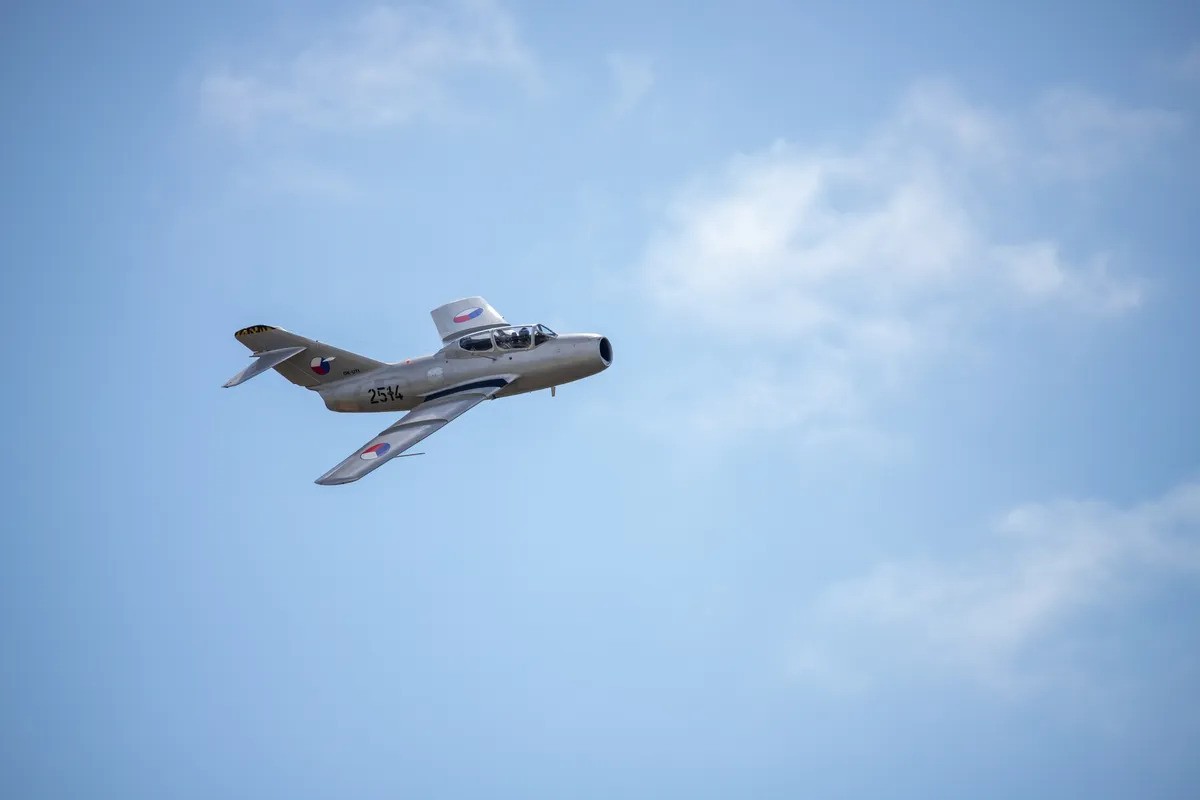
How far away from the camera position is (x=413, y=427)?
43.9 m

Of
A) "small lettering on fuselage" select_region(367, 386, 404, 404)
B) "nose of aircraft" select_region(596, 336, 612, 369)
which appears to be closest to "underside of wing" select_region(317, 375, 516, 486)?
"small lettering on fuselage" select_region(367, 386, 404, 404)

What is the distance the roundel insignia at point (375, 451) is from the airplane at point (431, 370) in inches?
1.3

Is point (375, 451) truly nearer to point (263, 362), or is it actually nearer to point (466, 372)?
point (466, 372)

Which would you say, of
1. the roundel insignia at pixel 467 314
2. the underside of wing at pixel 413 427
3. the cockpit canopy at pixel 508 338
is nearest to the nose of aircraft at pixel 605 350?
the cockpit canopy at pixel 508 338

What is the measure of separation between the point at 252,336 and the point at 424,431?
9243 mm

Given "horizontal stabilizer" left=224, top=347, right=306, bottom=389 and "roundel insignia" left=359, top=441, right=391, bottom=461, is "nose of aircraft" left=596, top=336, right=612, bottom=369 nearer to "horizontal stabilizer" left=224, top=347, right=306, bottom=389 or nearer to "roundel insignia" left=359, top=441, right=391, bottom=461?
"roundel insignia" left=359, top=441, right=391, bottom=461

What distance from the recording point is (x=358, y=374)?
157 ft

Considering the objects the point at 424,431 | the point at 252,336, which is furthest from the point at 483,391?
the point at 252,336

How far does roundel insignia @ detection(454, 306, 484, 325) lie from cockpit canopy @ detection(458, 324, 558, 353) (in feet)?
11.4

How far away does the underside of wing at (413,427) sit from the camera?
41.8 metres

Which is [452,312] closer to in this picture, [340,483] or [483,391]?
[483,391]

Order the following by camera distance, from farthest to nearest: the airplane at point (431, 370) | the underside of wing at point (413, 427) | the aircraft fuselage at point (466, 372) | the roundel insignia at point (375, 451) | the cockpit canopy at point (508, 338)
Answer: the cockpit canopy at point (508, 338) < the aircraft fuselage at point (466, 372) < the airplane at point (431, 370) < the roundel insignia at point (375, 451) < the underside of wing at point (413, 427)

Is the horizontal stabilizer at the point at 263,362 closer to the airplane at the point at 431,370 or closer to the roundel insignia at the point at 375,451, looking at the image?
the airplane at the point at 431,370

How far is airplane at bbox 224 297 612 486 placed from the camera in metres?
44.6
